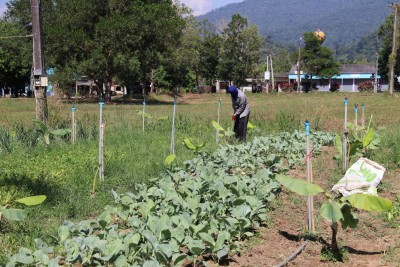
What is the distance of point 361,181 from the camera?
604cm

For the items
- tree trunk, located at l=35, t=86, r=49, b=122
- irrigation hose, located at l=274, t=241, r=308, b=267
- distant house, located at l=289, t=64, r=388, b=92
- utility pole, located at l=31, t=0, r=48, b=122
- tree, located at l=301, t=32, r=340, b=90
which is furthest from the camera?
distant house, located at l=289, t=64, r=388, b=92

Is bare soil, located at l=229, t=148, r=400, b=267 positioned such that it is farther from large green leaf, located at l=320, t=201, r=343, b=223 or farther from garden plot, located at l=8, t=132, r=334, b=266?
large green leaf, located at l=320, t=201, r=343, b=223

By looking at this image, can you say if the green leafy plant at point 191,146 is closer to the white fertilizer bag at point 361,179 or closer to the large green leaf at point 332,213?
the white fertilizer bag at point 361,179

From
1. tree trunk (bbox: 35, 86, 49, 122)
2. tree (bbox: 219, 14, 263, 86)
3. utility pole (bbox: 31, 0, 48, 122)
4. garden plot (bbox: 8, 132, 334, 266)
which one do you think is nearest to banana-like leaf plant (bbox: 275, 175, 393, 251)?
garden plot (bbox: 8, 132, 334, 266)

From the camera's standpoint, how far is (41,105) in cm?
1244

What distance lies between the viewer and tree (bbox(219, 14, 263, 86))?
63500mm

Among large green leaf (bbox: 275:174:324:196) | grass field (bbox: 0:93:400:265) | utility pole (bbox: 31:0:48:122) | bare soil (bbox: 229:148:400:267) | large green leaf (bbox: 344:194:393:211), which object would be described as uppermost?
utility pole (bbox: 31:0:48:122)

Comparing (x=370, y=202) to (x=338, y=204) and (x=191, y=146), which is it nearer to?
(x=338, y=204)

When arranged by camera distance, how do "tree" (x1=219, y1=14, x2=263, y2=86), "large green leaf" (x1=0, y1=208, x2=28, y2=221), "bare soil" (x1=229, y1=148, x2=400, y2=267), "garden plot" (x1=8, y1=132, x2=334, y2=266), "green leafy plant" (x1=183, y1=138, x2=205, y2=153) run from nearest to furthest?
"garden plot" (x1=8, y1=132, x2=334, y2=266) < "large green leaf" (x1=0, y1=208, x2=28, y2=221) < "bare soil" (x1=229, y1=148, x2=400, y2=267) < "green leafy plant" (x1=183, y1=138, x2=205, y2=153) < "tree" (x1=219, y1=14, x2=263, y2=86)

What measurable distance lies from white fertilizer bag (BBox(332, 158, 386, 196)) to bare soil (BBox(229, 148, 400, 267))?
0.29 metres

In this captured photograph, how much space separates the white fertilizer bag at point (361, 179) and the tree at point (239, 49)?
5837cm

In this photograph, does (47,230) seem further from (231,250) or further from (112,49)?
(112,49)

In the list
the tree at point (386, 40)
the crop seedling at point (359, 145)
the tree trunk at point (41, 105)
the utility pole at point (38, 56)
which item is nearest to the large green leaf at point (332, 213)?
the crop seedling at point (359, 145)

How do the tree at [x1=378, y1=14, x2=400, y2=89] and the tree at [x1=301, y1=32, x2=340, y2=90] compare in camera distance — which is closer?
the tree at [x1=378, y1=14, x2=400, y2=89]
